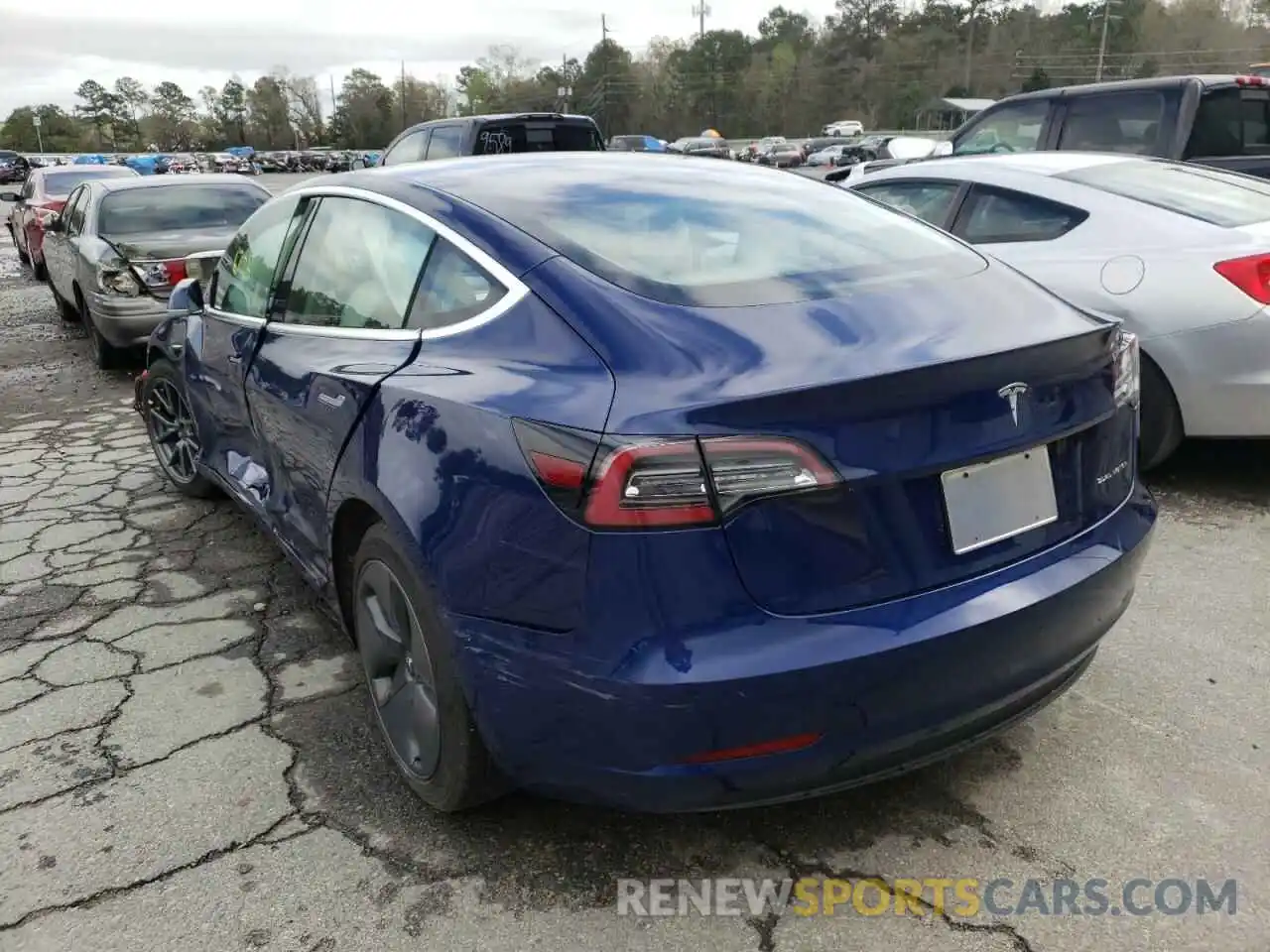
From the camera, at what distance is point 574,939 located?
2039mm

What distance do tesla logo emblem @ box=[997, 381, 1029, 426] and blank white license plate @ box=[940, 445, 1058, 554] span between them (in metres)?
0.08

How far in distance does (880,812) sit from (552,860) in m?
0.81

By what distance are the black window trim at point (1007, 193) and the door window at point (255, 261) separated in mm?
2858

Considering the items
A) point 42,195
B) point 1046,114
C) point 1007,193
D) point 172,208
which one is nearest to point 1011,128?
point 1046,114

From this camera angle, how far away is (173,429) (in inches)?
192

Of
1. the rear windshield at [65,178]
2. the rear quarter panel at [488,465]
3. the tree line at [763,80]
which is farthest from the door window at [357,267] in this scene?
the tree line at [763,80]

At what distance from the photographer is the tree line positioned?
95.9m

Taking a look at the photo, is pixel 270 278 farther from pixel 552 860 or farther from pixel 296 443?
pixel 552 860

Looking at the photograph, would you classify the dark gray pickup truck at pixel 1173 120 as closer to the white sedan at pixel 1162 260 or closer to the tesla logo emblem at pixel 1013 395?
the white sedan at pixel 1162 260

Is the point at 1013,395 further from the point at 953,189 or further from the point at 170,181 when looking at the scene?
the point at 170,181

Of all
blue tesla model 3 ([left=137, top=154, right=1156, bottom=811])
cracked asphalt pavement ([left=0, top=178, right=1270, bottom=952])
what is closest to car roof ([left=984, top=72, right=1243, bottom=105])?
cracked asphalt pavement ([left=0, top=178, right=1270, bottom=952])

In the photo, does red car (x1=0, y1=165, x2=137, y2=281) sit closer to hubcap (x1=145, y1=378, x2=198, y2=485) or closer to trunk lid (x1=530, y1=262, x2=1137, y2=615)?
hubcap (x1=145, y1=378, x2=198, y2=485)

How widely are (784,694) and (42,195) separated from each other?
1514 cm

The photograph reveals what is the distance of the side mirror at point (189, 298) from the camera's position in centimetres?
422
